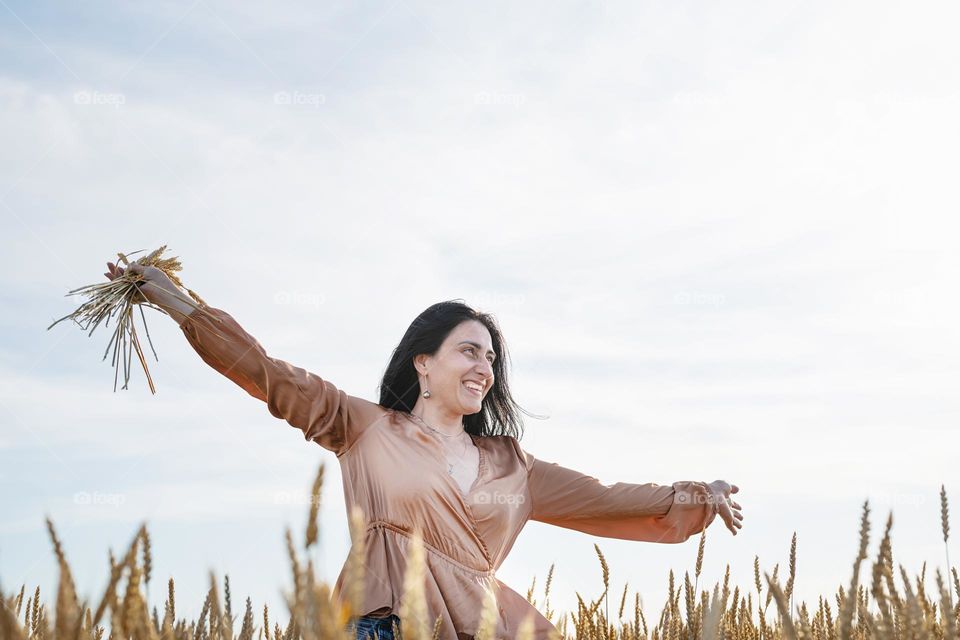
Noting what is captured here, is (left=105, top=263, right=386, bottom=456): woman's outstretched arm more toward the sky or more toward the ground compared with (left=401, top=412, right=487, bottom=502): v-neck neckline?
more toward the sky

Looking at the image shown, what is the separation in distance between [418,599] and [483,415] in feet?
14.5

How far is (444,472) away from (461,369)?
61 cm

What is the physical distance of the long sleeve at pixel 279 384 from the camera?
4113mm

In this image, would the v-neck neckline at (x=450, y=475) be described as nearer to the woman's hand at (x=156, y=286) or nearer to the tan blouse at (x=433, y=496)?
the tan blouse at (x=433, y=496)

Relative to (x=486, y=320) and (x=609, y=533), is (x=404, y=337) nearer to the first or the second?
(x=486, y=320)

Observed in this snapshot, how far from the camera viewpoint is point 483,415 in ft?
17.0

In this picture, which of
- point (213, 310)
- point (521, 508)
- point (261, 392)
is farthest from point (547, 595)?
point (213, 310)

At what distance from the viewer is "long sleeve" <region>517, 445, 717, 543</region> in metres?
4.72

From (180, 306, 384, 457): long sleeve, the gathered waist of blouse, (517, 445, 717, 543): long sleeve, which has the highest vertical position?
(180, 306, 384, 457): long sleeve

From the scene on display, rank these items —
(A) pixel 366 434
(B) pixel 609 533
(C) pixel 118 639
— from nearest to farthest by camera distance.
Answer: (C) pixel 118 639
(A) pixel 366 434
(B) pixel 609 533

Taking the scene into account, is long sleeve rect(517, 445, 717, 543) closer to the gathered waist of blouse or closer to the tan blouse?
the tan blouse

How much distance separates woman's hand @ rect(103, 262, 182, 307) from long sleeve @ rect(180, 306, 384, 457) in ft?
0.44

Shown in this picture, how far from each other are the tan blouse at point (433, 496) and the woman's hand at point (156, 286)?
0.14 m

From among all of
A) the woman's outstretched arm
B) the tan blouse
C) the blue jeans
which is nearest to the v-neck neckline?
the tan blouse
